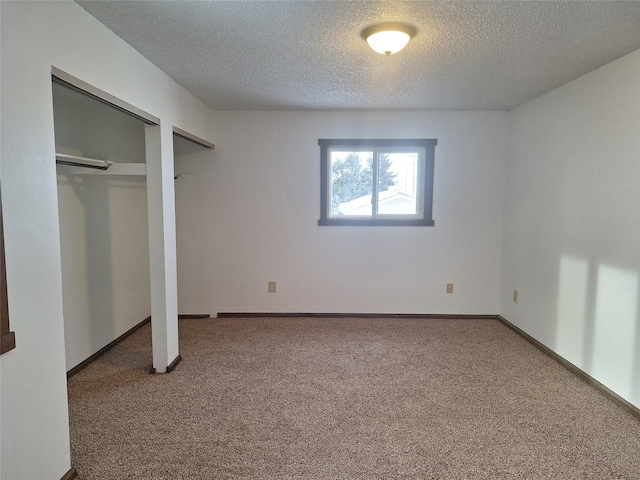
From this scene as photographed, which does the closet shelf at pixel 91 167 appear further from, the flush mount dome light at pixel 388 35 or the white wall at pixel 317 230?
the flush mount dome light at pixel 388 35

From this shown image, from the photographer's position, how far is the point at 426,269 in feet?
14.2

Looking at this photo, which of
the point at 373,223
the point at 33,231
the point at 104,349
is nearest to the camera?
the point at 33,231

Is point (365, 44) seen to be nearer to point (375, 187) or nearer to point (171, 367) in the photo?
point (375, 187)

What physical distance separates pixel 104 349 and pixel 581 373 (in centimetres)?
384

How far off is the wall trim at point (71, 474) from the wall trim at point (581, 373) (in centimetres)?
313

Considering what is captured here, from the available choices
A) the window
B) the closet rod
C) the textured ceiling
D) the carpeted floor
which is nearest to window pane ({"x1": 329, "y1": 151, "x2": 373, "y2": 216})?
the window

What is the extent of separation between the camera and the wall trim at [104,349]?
2.94 m

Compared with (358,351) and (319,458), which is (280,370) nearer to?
(358,351)

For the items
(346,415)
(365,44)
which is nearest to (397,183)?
(365,44)

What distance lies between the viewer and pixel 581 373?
2.90 m

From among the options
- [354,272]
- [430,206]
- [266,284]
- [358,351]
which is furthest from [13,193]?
[430,206]

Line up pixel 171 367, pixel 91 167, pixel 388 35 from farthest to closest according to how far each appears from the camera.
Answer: pixel 171 367, pixel 91 167, pixel 388 35

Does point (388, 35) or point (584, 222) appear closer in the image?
point (388, 35)

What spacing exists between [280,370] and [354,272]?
Answer: 164 cm
